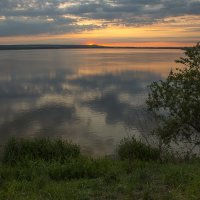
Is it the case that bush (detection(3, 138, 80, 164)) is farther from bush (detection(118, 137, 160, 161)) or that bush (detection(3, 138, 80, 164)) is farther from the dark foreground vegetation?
bush (detection(118, 137, 160, 161))

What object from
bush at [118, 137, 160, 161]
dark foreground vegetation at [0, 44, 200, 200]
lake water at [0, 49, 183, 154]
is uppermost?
dark foreground vegetation at [0, 44, 200, 200]

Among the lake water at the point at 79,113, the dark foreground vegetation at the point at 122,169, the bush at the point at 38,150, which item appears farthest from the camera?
the lake water at the point at 79,113

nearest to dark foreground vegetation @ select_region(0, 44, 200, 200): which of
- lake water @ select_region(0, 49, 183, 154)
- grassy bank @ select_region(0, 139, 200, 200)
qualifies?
grassy bank @ select_region(0, 139, 200, 200)

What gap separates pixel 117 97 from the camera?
132 ft

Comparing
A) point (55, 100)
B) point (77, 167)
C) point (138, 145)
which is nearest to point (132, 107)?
point (55, 100)

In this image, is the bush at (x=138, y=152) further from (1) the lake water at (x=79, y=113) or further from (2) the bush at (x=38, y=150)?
(1) the lake water at (x=79, y=113)

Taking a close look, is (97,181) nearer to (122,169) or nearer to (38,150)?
(122,169)

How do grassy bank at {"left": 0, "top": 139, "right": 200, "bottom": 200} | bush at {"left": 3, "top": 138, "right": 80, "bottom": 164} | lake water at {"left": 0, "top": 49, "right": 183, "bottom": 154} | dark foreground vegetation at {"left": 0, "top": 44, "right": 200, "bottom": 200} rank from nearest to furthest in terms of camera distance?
grassy bank at {"left": 0, "top": 139, "right": 200, "bottom": 200}, dark foreground vegetation at {"left": 0, "top": 44, "right": 200, "bottom": 200}, bush at {"left": 3, "top": 138, "right": 80, "bottom": 164}, lake water at {"left": 0, "top": 49, "right": 183, "bottom": 154}

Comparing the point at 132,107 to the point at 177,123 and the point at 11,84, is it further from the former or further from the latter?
the point at 11,84

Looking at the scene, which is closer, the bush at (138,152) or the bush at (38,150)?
the bush at (38,150)

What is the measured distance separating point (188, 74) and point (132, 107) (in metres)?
17.5

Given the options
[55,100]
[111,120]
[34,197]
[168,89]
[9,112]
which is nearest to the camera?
[34,197]

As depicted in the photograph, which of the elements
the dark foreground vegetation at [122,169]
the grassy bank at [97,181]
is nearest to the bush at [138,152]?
the dark foreground vegetation at [122,169]

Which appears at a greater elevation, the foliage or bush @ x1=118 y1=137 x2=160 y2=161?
the foliage
